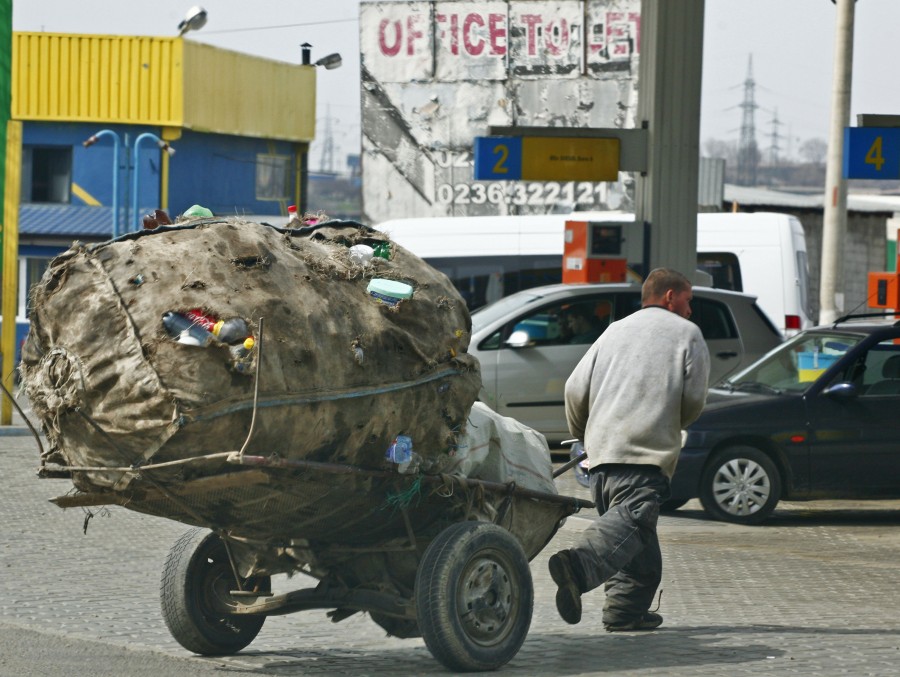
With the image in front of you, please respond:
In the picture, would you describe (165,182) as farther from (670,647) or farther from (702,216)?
(670,647)

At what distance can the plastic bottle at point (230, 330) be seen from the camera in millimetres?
6035

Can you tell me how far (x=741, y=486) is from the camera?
12508mm

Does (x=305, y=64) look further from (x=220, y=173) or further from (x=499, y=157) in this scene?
(x=499, y=157)

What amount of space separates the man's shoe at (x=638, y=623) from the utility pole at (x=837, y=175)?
627 inches

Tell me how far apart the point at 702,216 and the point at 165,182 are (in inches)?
775

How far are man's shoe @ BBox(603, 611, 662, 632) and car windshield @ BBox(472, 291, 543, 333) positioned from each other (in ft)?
29.8

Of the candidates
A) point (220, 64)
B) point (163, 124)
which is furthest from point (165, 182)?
point (220, 64)

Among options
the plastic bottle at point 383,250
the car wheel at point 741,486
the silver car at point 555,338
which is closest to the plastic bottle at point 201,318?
the plastic bottle at point 383,250

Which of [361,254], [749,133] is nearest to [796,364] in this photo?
[361,254]

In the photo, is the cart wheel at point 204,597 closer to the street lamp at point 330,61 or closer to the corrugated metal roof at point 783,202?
the corrugated metal roof at point 783,202

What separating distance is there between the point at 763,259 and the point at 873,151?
9.51 m

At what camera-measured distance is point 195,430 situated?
6008mm

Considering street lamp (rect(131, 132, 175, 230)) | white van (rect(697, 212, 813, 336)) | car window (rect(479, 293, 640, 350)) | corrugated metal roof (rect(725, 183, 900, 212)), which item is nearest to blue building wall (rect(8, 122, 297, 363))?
street lamp (rect(131, 132, 175, 230))

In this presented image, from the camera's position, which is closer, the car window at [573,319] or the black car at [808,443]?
the black car at [808,443]
